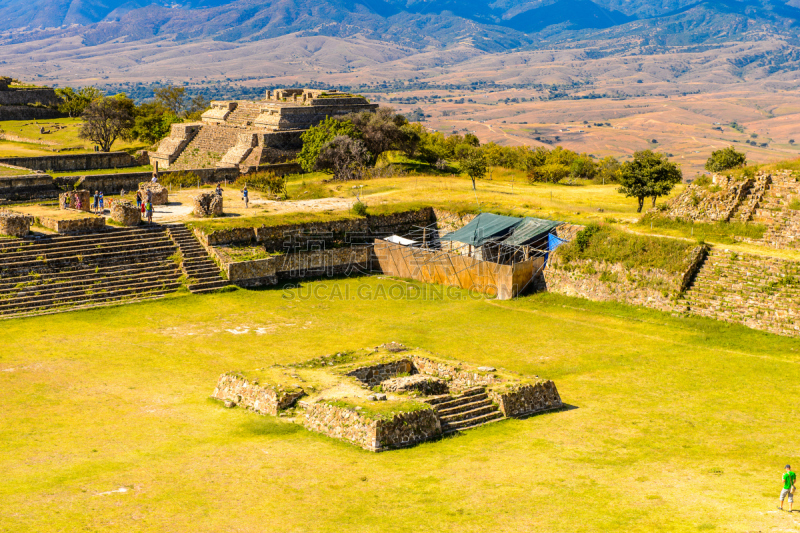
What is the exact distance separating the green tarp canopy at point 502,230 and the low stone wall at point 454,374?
13514mm

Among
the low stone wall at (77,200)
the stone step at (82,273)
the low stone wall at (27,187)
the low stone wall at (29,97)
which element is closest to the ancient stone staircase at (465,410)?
the stone step at (82,273)

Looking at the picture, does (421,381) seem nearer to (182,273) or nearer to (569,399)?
(569,399)

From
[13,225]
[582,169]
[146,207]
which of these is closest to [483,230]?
[146,207]

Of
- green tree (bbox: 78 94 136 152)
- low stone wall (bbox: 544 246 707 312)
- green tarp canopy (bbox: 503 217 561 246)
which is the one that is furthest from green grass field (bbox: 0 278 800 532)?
green tree (bbox: 78 94 136 152)

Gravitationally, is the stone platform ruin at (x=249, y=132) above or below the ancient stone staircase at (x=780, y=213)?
above

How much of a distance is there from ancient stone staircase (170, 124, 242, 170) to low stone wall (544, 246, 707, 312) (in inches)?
1058

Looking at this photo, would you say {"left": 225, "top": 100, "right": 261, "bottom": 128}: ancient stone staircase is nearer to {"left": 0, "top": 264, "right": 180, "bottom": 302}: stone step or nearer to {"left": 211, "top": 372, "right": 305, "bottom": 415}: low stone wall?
{"left": 0, "top": 264, "right": 180, "bottom": 302}: stone step

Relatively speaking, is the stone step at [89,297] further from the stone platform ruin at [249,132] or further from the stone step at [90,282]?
the stone platform ruin at [249,132]

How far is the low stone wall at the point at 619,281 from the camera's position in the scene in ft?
104

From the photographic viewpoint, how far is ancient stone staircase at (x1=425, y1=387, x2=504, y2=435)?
2038 cm

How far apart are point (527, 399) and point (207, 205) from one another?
22.1 metres

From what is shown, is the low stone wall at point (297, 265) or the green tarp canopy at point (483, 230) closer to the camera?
the low stone wall at point (297, 265)

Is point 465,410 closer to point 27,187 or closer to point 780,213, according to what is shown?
point 780,213

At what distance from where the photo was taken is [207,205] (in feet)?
129
